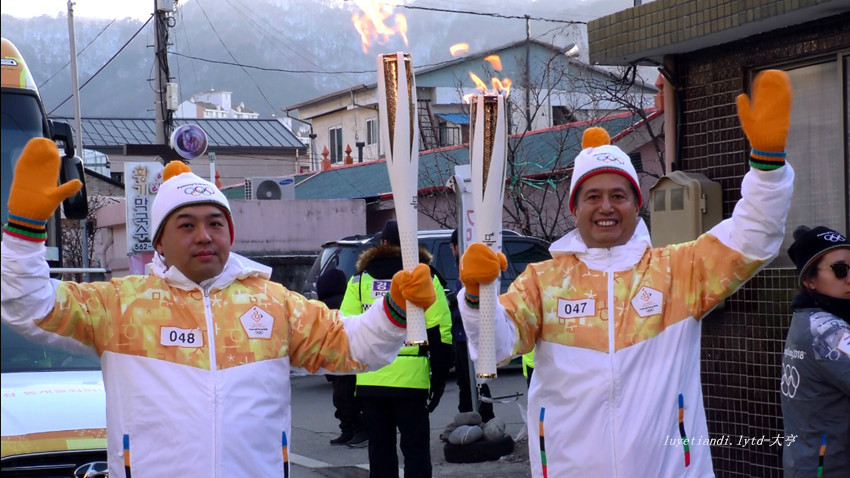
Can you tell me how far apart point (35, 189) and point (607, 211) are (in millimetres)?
1836

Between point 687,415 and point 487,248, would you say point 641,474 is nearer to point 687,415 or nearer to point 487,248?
point 687,415

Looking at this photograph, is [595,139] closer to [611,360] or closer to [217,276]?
[611,360]

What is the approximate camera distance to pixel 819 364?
4.20 meters

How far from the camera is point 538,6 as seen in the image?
16200cm

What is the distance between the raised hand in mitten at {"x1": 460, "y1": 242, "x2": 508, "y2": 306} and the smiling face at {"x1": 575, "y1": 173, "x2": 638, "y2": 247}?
1.40ft

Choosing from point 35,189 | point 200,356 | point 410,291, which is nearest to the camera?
point 35,189

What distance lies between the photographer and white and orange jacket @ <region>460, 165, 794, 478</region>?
3.40 meters

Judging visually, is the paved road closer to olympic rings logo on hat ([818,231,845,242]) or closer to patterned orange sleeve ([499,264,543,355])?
A: olympic rings logo on hat ([818,231,845,242])

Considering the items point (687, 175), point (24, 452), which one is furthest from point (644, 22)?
point (24, 452)

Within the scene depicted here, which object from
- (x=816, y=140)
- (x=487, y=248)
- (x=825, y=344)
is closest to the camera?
(x=487, y=248)

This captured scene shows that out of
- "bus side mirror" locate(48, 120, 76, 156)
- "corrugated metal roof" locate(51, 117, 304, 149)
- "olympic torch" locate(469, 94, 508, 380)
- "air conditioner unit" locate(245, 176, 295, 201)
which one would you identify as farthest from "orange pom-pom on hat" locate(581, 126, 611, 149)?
"corrugated metal roof" locate(51, 117, 304, 149)

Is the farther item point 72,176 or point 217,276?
point 72,176

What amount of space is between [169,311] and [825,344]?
2599 millimetres

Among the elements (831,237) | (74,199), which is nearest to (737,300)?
(831,237)
